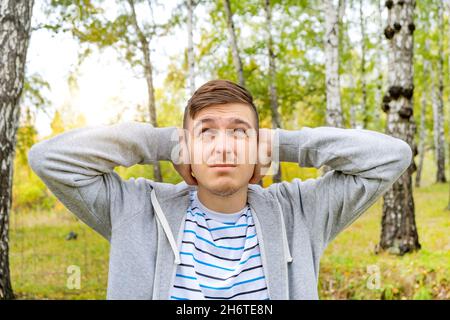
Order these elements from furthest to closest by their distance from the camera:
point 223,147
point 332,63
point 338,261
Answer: point 332,63 → point 338,261 → point 223,147

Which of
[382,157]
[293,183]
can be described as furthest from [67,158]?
[382,157]

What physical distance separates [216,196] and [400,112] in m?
5.04

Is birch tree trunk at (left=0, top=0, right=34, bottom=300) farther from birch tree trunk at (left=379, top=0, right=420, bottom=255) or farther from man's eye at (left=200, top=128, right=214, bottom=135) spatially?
birch tree trunk at (left=379, top=0, right=420, bottom=255)

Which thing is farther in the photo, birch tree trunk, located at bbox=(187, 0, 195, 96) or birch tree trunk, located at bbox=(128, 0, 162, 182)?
birch tree trunk, located at bbox=(128, 0, 162, 182)

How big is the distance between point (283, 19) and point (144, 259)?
12.8 metres

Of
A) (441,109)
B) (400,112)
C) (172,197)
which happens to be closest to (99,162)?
(172,197)

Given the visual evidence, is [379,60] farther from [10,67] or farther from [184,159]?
[184,159]

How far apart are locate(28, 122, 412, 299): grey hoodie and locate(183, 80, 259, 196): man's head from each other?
10 cm

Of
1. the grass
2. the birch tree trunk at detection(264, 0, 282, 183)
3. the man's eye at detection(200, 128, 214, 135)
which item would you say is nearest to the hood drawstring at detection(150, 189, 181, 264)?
the man's eye at detection(200, 128, 214, 135)

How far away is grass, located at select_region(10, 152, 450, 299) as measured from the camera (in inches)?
203

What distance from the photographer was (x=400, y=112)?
606 centimetres

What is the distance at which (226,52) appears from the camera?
12562 millimetres

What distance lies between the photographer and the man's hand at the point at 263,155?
160 centimetres
